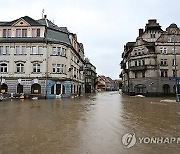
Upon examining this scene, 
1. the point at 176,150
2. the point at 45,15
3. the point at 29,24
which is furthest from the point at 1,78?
the point at 176,150

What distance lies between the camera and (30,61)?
3638cm

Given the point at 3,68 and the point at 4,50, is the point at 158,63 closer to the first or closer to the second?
the point at 4,50

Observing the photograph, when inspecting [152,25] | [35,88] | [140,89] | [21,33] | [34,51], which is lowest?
[140,89]

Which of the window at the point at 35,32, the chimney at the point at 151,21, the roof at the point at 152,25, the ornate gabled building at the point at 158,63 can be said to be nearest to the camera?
the window at the point at 35,32

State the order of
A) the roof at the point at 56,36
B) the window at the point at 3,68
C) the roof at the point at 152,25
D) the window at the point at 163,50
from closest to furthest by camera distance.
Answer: the window at the point at 3,68, the roof at the point at 56,36, the window at the point at 163,50, the roof at the point at 152,25

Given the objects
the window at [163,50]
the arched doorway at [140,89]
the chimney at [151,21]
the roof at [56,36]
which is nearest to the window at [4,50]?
the roof at [56,36]

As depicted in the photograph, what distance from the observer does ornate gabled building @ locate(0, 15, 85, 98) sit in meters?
36.2

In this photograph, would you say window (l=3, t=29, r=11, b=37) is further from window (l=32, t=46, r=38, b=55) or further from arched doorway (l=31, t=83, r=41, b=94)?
arched doorway (l=31, t=83, r=41, b=94)

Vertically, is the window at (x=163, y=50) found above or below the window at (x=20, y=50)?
above

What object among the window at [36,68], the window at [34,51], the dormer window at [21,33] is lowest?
the window at [36,68]

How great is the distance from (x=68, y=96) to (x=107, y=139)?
30853mm

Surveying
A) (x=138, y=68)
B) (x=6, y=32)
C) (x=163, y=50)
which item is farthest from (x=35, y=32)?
(x=163, y=50)

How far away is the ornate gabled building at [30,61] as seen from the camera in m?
36.2

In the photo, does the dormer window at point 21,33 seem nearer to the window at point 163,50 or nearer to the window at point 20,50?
the window at point 20,50
